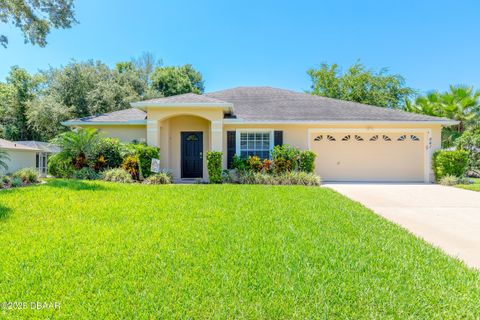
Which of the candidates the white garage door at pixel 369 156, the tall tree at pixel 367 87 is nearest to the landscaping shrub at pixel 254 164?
the white garage door at pixel 369 156

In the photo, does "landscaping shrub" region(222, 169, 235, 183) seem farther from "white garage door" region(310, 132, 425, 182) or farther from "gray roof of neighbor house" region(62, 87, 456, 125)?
"white garage door" region(310, 132, 425, 182)

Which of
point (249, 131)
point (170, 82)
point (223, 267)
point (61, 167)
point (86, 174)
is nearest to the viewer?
point (223, 267)

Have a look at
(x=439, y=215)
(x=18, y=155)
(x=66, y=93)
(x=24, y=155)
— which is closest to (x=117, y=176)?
(x=439, y=215)

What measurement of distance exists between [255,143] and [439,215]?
7.98 metres

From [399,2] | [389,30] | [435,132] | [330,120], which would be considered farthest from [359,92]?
[330,120]

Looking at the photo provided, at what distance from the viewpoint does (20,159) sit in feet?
55.9

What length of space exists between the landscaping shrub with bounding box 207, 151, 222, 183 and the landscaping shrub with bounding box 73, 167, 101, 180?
4.62 meters

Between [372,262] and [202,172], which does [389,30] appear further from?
[372,262]

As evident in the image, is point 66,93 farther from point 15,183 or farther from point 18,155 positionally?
point 15,183

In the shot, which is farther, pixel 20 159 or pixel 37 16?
pixel 20 159

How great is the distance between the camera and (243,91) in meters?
16.8

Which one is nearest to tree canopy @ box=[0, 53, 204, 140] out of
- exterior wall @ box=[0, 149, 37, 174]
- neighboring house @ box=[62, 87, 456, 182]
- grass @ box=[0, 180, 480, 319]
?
exterior wall @ box=[0, 149, 37, 174]

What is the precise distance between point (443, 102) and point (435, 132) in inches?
333

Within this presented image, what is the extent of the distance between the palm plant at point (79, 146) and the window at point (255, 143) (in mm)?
6356
